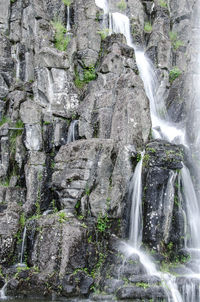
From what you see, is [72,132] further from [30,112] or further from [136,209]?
[136,209]

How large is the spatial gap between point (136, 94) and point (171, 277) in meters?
7.06

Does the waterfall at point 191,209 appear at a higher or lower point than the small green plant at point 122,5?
lower

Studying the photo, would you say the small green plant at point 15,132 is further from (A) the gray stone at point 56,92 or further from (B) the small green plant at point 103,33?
(B) the small green plant at point 103,33

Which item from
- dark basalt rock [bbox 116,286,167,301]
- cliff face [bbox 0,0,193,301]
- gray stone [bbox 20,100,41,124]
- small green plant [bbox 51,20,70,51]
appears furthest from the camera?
small green plant [bbox 51,20,70,51]

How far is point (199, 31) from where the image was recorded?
21.2 metres

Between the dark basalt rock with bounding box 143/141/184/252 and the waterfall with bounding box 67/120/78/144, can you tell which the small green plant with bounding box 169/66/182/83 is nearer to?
the waterfall with bounding box 67/120/78/144

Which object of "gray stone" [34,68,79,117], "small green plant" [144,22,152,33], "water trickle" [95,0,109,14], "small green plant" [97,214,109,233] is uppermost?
"water trickle" [95,0,109,14]

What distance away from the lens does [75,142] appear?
40.8 feet

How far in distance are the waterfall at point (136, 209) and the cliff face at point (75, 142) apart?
0.79ft

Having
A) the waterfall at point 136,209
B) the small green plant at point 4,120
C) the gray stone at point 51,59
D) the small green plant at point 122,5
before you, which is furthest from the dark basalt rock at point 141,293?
the small green plant at point 122,5

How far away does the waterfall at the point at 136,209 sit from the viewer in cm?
1080

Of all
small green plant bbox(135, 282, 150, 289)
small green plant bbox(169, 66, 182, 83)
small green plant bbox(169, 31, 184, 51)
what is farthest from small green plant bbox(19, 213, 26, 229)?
small green plant bbox(169, 31, 184, 51)

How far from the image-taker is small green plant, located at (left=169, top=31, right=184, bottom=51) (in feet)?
69.9

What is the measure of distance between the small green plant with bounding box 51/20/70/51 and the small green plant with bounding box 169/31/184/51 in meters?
6.49
